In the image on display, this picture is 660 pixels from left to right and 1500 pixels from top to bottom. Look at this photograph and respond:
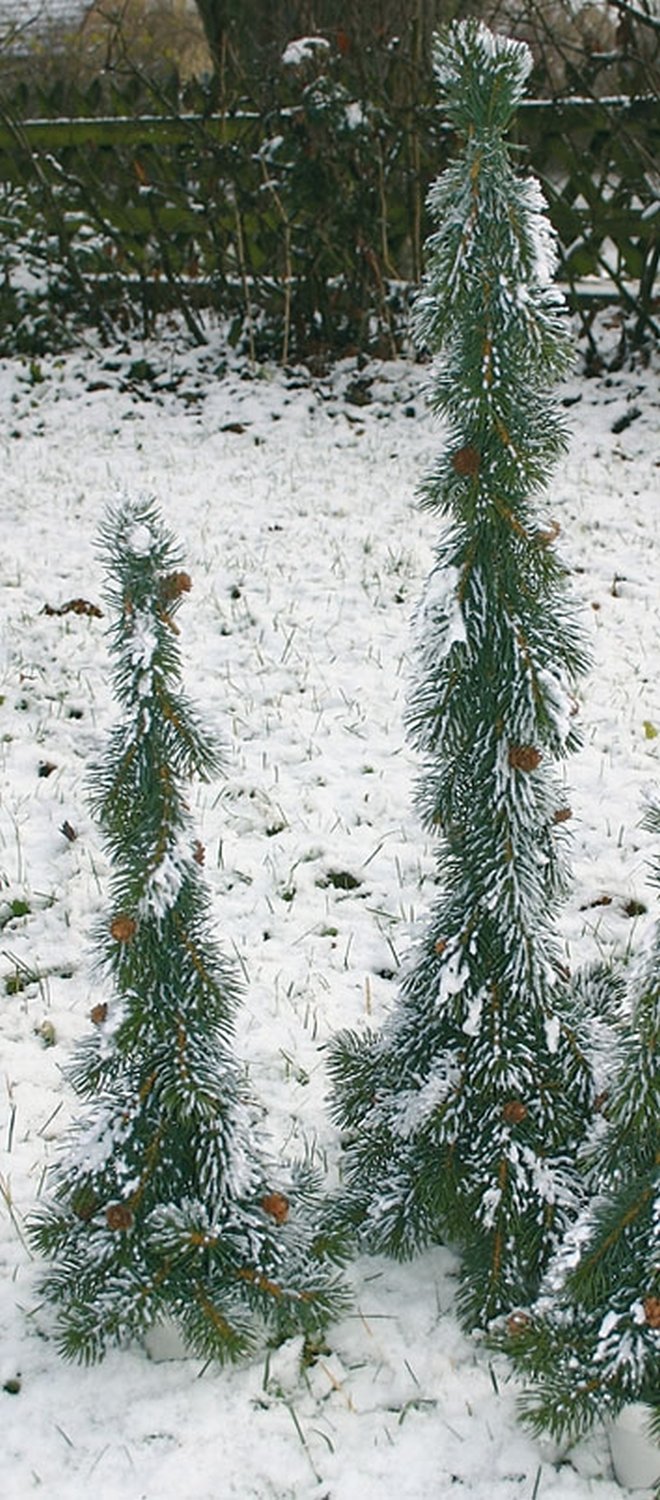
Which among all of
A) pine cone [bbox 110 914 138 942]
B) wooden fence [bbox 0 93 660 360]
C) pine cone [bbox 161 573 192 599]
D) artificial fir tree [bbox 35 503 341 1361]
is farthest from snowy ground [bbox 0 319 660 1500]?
pine cone [bbox 161 573 192 599]

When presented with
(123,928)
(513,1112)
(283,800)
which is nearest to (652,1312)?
(513,1112)

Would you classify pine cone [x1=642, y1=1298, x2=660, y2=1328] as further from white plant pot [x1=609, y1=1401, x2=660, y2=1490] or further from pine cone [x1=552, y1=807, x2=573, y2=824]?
pine cone [x1=552, y1=807, x2=573, y2=824]

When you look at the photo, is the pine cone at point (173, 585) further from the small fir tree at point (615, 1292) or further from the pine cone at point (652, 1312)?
the pine cone at point (652, 1312)

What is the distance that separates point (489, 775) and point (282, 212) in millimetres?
7174

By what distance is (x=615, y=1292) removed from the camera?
6.00ft

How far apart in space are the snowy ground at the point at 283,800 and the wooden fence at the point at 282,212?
0.52 m

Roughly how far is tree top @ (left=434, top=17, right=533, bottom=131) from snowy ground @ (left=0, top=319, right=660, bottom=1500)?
3.16ft

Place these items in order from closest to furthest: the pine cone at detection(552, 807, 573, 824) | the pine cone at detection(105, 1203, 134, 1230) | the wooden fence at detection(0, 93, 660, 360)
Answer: the pine cone at detection(105, 1203, 134, 1230), the pine cone at detection(552, 807, 573, 824), the wooden fence at detection(0, 93, 660, 360)

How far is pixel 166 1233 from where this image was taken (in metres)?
1.96

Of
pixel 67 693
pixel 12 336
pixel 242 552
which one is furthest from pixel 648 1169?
pixel 12 336

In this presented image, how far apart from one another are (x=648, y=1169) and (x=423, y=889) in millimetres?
1660

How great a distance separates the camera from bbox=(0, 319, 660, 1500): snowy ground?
1.97 meters

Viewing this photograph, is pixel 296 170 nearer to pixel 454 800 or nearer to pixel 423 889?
pixel 423 889

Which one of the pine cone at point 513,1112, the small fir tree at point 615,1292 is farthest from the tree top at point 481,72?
the pine cone at point 513,1112
